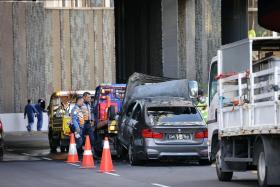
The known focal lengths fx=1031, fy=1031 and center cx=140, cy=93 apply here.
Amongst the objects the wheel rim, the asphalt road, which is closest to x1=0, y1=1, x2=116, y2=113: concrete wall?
the asphalt road

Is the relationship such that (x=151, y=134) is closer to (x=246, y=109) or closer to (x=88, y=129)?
(x=88, y=129)

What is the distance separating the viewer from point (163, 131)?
24.4 metres

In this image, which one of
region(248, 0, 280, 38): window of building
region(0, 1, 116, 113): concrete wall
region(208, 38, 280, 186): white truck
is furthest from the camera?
region(248, 0, 280, 38): window of building

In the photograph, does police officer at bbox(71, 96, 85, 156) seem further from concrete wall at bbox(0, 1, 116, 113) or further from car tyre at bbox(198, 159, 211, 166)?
concrete wall at bbox(0, 1, 116, 113)

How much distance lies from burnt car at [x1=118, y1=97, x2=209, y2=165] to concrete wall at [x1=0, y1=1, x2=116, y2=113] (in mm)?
26638

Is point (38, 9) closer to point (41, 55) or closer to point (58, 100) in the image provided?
point (41, 55)

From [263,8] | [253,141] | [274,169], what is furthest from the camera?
[263,8]

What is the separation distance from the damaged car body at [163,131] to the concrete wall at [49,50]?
83.5 feet

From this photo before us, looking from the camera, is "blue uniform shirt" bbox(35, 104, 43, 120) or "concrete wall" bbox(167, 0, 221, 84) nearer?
"blue uniform shirt" bbox(35, 104, 43, 120)

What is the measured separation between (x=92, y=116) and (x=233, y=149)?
465 inches

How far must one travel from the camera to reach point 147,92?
2811cm

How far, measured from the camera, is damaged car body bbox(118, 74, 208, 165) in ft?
79.8

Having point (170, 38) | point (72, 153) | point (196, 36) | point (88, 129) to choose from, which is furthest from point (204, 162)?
point (170, 38)

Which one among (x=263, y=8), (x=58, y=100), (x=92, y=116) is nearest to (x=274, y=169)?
(x=92, y=116)
